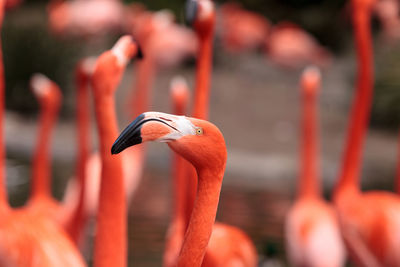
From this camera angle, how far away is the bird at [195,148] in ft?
4.99

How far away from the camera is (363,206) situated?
3.34 meters

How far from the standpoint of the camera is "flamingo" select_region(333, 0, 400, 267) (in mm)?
3103

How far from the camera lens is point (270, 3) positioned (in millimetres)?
14469

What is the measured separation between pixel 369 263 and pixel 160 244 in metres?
1.75

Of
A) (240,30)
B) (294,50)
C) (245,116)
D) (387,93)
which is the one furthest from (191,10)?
(240,30)

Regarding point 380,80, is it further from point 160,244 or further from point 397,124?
point 160,244

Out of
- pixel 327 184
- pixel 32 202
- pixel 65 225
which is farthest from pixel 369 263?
pixel 327 184

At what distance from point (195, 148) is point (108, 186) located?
643mm

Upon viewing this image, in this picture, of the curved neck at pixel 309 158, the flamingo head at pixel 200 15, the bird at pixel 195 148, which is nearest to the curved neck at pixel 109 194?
the bird at pixel 195 148

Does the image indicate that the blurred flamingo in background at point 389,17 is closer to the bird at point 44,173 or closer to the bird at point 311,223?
the bird at point 311,223

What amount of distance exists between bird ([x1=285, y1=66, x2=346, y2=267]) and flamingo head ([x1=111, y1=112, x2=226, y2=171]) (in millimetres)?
1982

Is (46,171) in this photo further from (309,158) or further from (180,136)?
(180,136)

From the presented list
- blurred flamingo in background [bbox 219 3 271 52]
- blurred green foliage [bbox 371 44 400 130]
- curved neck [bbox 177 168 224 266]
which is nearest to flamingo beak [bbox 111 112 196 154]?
curved neck [bbox 177 168 224 266]

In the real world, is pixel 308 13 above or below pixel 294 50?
above
